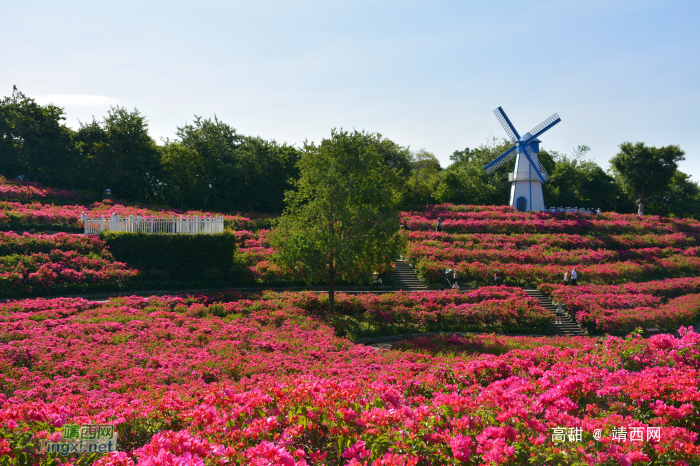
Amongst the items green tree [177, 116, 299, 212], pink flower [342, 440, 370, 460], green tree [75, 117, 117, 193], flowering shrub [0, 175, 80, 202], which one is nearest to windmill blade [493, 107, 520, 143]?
green tree [177, 116, 299, 212]

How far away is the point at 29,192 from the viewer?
108 ft

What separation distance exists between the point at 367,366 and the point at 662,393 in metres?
8.17

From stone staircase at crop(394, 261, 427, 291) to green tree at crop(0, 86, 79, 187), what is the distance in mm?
29695

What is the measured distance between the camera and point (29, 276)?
65.2ft

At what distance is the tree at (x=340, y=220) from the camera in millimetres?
20781

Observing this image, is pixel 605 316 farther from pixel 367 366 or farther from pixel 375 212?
pixel 367 366

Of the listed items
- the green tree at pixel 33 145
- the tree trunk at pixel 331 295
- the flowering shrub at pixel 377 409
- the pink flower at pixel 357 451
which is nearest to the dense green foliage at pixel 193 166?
the green tree at pixel 33 145

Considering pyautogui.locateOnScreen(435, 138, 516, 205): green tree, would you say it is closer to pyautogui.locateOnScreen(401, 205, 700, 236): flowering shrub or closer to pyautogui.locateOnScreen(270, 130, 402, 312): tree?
pyautogui.locateOnScreen(401, 205, 700, 236): flowering shrub

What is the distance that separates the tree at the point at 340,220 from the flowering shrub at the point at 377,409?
8.77 m

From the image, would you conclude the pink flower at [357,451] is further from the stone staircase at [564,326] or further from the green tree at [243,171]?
the green tree at [243,171]

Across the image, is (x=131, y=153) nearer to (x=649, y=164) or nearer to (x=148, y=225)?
(x=148, y=225)

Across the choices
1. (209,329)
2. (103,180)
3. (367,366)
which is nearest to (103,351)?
(209,329)

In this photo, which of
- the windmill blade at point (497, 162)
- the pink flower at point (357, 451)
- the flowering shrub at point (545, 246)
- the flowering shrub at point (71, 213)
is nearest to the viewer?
the pink flower at point (357, 451)

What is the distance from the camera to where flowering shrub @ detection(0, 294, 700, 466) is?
4945mm
